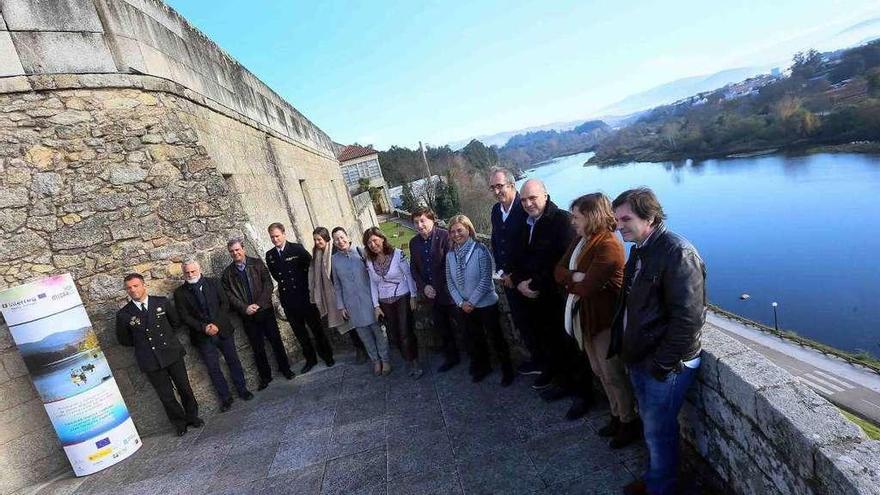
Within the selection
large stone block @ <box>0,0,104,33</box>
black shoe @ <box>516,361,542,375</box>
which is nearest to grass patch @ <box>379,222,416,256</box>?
large stone block @ <box>0,0,104,33</box>

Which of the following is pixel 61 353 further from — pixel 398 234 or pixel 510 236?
pixel 398 234

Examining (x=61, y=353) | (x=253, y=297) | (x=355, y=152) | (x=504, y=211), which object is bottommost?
(x=253, y=297)

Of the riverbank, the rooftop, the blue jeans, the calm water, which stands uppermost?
the rooftop

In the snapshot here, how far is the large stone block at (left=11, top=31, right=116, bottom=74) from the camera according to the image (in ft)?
12.3

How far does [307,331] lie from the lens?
518cm

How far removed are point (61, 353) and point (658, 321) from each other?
4.68 meters

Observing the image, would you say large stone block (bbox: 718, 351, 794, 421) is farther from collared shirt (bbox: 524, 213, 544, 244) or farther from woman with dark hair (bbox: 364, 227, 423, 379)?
woman with dark hair (bbox: 364, 227, 423, 379)

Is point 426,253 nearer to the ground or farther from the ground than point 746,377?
farther from the ground

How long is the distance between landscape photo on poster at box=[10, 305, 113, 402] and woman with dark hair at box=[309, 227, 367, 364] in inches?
78.3

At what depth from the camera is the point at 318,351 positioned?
523cm

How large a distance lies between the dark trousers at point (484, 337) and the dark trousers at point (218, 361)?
8.42ft

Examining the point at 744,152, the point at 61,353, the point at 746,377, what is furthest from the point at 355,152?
the point at 744,152

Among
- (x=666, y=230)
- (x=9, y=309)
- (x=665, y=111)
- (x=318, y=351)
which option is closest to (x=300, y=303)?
(x=318, y=351)

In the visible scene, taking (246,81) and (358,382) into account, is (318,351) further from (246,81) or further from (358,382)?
(246,81)
